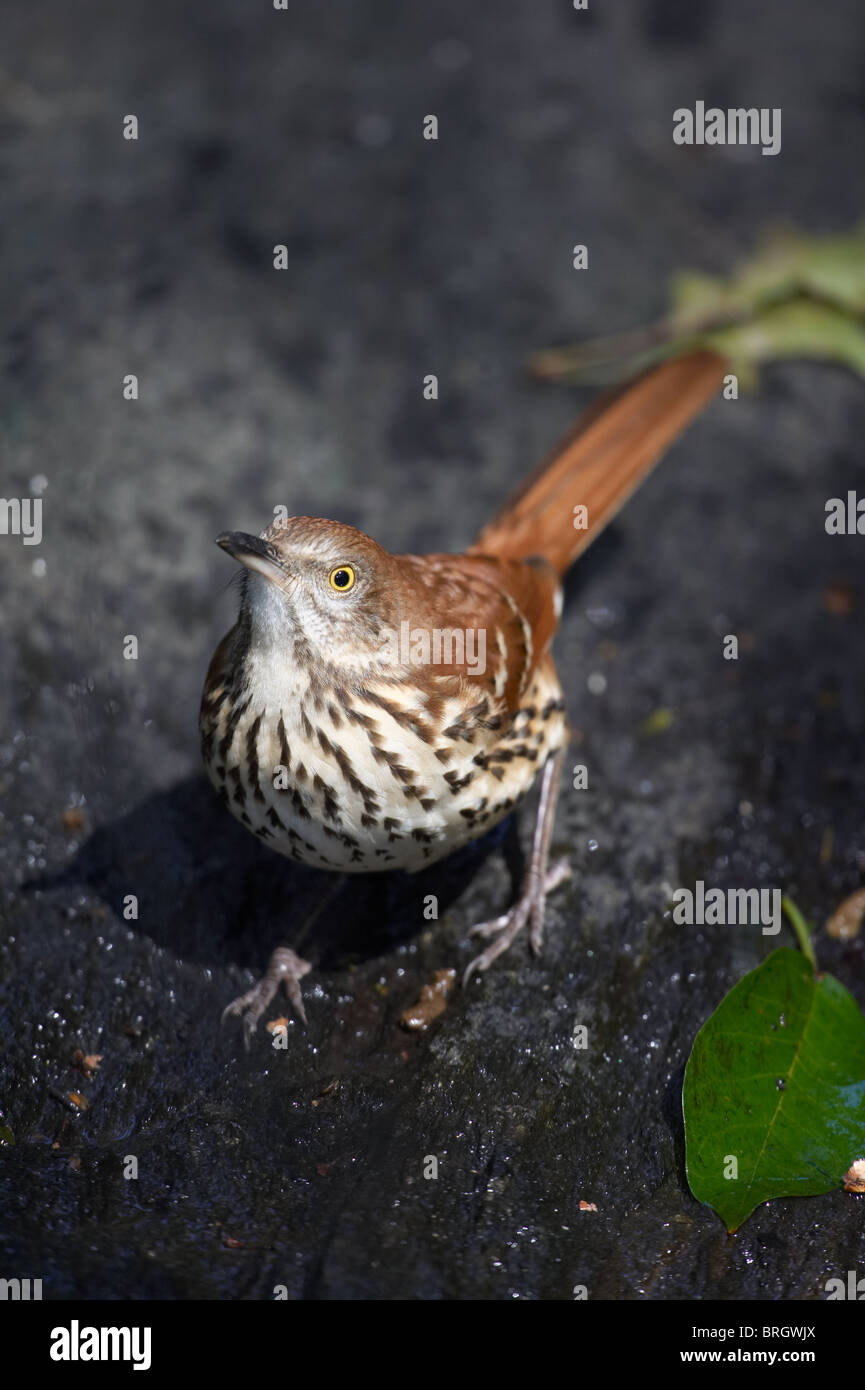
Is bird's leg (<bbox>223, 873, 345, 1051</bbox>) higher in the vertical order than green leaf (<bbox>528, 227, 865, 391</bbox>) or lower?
lower

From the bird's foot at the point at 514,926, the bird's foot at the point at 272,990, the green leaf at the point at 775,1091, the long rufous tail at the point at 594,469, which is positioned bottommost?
the green leaf at the point at 775,1091

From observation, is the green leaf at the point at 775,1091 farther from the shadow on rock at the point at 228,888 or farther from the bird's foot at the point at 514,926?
the shadow on rock at the point at 228,888

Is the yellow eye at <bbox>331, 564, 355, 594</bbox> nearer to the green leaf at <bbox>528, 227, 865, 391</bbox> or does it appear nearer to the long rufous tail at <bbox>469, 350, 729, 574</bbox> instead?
the long rufous tail at <bbox>469, 350, 729, 574</bbox>

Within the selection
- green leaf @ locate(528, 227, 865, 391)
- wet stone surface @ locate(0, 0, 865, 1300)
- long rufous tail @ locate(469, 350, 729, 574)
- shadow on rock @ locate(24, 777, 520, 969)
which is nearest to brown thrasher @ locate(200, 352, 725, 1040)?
shadow on rock @ locate(24, 777, 520, 969)

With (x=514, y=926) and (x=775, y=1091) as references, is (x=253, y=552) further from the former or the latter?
(x=775, y=1091)

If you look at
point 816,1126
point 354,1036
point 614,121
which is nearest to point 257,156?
point 614,121

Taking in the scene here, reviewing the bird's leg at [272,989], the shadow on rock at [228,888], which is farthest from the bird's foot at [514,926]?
the bird's leg at [272,989]
